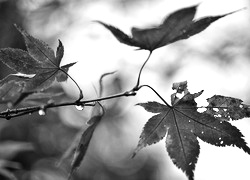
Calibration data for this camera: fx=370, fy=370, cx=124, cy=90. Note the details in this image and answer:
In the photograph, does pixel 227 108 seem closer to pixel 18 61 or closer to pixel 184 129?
pixel 184 129

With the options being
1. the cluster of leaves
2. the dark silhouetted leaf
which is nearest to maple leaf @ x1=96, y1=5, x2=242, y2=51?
the cluster of leaves

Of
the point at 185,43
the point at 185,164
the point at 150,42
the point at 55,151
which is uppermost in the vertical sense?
the point at 185,43

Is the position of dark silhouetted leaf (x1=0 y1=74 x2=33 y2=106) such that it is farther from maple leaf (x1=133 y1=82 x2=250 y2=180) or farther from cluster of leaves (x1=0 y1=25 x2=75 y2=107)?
maple leaf (x1=133 y1=82 x2=250 y2=180)

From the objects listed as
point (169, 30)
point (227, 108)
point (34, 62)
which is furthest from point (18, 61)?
point (227, 108)

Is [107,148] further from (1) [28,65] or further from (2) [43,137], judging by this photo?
(1) [28,65]

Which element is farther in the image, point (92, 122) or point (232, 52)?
point (232, 52)

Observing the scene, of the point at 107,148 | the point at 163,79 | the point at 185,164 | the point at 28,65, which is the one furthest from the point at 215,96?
the point at 107,148

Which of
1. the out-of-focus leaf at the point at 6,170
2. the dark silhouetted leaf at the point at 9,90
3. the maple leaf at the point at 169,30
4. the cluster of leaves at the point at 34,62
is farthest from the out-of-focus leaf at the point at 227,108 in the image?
the out-of-focus leaf at the point at 6,170
